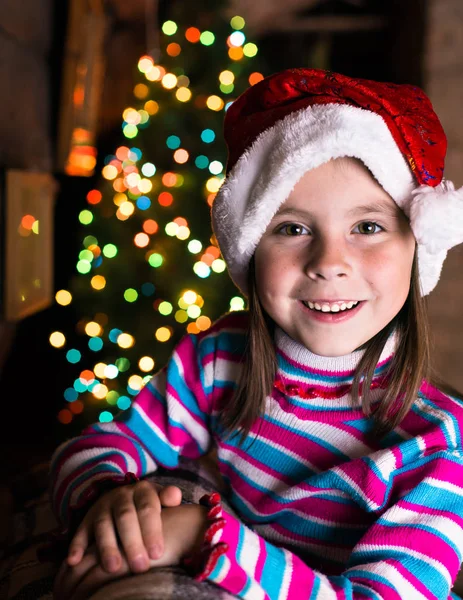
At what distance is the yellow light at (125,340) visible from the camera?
243 centimetres

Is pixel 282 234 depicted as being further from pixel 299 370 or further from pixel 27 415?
pixel 27 415

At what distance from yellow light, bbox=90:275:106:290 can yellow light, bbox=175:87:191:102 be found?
0.78m

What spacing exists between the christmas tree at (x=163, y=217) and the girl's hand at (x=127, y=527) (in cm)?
158

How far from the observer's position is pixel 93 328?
2.48 metres

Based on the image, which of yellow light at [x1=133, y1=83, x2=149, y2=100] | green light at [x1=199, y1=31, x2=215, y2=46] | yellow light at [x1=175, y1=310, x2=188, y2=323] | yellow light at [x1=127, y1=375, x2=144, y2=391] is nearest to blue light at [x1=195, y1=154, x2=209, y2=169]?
yellow light at [x1=133, y1=83, x2=149, y2=100]

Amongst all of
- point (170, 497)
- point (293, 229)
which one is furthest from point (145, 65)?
point (170, 497)

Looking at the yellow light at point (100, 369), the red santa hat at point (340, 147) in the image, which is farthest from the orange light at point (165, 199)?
the red santa hat at point (340, 147)

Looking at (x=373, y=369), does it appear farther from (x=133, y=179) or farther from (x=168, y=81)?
(x=168, y=81)

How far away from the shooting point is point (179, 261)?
2365mm

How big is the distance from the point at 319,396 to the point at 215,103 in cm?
169

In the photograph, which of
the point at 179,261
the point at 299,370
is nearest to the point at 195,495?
the point at 299,370

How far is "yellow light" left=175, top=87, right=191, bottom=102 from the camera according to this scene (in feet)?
7.95

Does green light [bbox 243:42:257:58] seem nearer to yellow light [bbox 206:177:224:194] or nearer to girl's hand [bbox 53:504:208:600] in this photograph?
yellow light [bbox 206:177:224:194]

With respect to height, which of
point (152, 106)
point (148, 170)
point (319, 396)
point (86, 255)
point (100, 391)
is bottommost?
point (100, 391)
